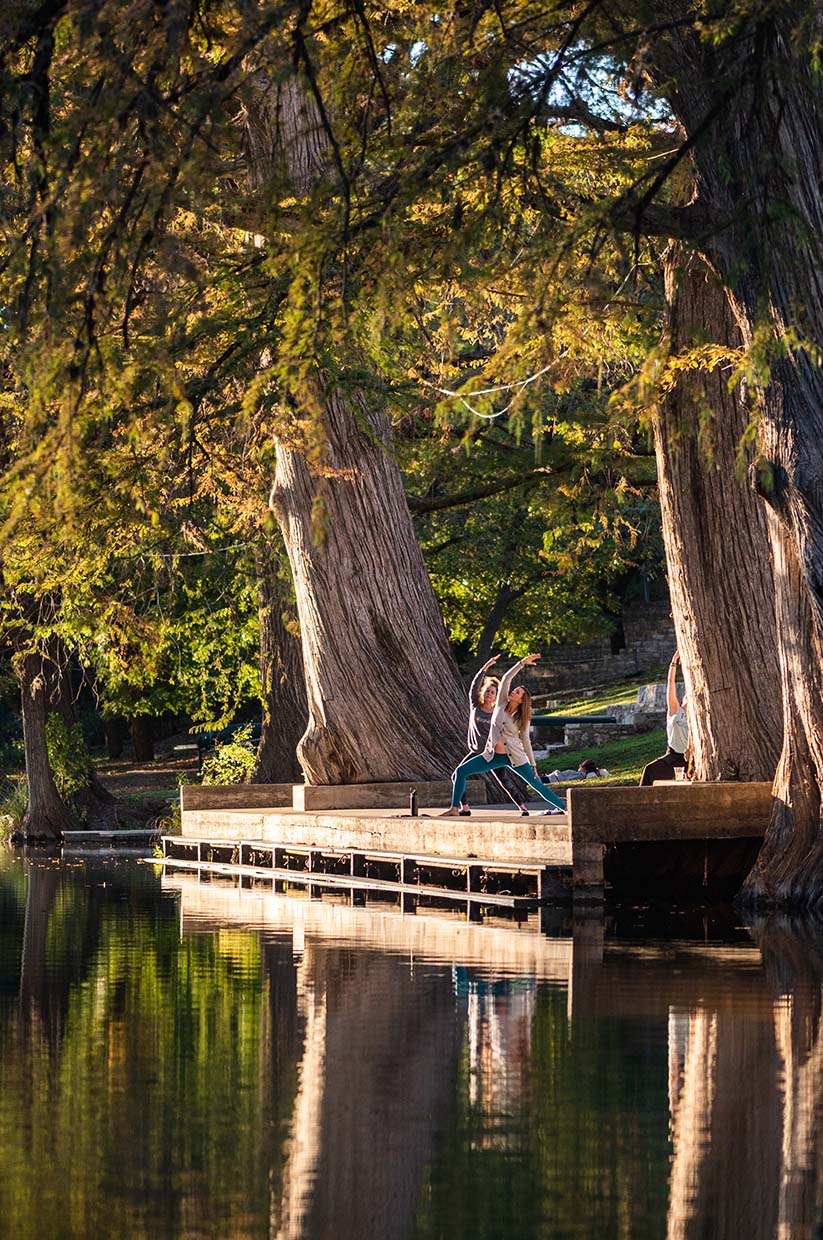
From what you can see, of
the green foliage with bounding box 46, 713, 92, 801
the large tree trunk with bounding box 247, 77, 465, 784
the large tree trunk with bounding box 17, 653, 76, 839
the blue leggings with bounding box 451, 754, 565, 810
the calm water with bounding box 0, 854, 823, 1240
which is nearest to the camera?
the calm water with bounding box 0, 854, 823, 1240

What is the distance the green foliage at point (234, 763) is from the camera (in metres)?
36.4

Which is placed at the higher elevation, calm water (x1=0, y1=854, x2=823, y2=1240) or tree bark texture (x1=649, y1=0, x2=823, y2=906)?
tree bark texture (x1=649, y1=0, x2=823, y2=906)

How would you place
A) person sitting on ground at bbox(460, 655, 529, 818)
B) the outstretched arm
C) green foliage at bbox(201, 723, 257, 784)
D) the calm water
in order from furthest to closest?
green foliage at bbox(201, 723, 257, 784) < the outstretched arm < person sitting on ground at bbox(460, 655, 529, 818) < the calm water

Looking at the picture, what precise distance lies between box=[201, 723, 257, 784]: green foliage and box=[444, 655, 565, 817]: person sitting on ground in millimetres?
12965

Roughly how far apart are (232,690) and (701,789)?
21.6 meters

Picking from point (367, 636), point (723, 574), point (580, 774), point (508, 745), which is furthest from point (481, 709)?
point (580, 774)

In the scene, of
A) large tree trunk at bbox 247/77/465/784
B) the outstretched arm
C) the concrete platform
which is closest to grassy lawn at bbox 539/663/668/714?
the concrete platform

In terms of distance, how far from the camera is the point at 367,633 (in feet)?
93.8

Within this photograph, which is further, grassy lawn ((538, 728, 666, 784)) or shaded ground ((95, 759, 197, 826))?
shaded ground ((95, 759, 197, 826))

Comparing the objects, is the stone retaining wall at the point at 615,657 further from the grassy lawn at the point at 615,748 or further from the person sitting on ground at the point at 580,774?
the person sitting on ground at the point at 580,774

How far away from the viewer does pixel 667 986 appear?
1383cm

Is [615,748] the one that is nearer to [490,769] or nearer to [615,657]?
[490,769]

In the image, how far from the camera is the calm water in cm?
757

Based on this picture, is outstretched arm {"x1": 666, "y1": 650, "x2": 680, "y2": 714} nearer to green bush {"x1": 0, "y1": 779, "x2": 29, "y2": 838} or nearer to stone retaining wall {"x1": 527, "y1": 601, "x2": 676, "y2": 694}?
green bush {"x1": 0, "y1": 779, "x2": 29, "y2": 838}
